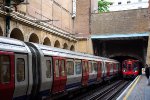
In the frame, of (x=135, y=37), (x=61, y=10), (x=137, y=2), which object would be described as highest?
(x=137, y=2)

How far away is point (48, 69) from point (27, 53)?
2.40m

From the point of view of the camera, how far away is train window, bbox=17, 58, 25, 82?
10.9 m

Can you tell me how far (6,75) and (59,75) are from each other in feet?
18.6

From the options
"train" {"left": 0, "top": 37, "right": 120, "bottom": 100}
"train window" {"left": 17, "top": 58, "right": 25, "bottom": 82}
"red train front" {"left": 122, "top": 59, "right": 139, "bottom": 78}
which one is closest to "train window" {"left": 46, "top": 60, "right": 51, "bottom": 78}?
"train" {"left": 0, "top": 37, "right": 120, "bottom": 100}

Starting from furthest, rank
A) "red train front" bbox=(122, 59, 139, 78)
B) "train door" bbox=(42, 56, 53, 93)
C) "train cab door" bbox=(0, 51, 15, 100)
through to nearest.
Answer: "red train front" bbox=(122, 59, 139, 78) < "train door" bbox=(42, 56, 53, 93) < "train cab door" bbox=(0, 51, 15, 100)

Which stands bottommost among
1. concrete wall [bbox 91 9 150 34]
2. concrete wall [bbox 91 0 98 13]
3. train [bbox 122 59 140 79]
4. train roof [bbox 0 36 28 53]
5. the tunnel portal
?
train [bbox 122 59 140 79]

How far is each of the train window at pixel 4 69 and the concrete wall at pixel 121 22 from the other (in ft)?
112

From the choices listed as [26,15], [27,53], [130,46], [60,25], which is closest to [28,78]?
[27,53]

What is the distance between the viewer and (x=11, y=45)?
421 inches

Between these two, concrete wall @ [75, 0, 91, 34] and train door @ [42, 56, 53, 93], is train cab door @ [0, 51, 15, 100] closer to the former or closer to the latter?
train door @ [42, 56, 53, 93]

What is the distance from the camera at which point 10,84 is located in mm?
10125

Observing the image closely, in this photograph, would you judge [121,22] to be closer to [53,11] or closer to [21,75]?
[53,11]

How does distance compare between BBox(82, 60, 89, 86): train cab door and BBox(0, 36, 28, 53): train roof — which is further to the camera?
BBox(82, 60, 89, 86): train cab door

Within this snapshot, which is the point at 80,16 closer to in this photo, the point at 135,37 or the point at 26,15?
the point at 135,37
